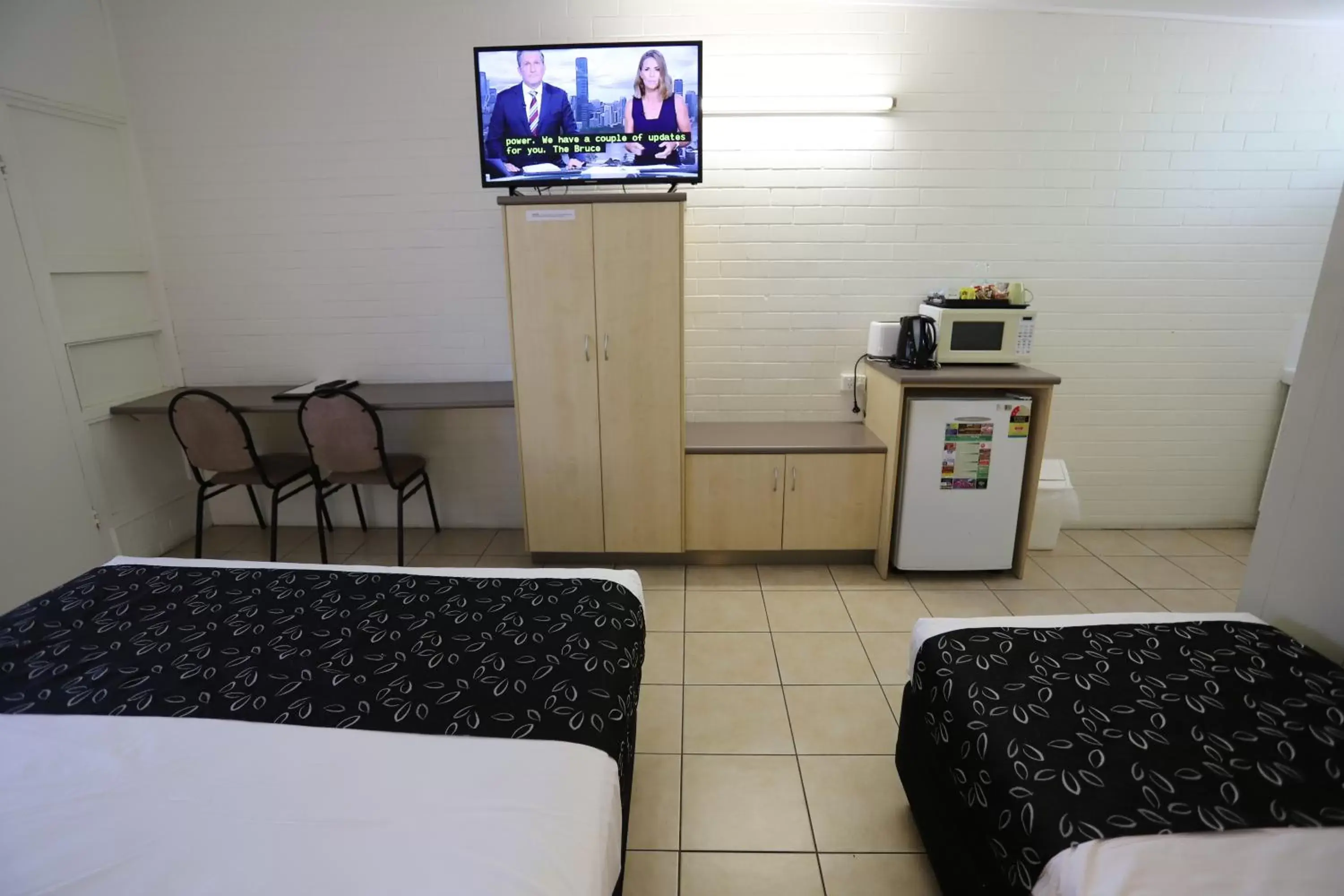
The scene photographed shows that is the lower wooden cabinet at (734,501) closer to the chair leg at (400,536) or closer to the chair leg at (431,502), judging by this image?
the chair leg at (400,536)

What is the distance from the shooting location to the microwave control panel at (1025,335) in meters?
3.23

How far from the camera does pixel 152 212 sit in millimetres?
3635

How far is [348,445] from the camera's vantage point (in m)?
3.22

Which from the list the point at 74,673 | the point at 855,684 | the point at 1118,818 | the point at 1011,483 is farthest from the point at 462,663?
the point at 1011,483

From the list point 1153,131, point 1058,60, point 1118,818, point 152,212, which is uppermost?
point 1058,60

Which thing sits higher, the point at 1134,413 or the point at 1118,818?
the point at 1134,413

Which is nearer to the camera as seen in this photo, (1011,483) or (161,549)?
(1011,483)

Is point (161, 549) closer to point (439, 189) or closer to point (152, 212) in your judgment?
point (152, 212)

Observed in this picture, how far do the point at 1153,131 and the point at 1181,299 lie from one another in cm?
92

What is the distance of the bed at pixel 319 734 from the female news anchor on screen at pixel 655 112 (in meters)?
2.02

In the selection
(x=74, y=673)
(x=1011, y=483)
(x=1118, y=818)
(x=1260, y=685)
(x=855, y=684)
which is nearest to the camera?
(x=1118, y=818)

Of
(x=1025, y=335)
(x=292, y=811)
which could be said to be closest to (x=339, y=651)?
(x=292, y=811)

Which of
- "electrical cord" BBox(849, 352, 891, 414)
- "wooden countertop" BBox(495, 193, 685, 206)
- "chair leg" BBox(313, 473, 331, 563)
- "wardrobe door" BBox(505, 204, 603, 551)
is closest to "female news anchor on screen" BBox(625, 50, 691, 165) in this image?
"wooden countertop" BBox(495, 193, 685, 206)

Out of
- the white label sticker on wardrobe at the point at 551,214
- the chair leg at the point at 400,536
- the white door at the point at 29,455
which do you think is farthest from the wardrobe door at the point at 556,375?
the white door at the point at 29,455
